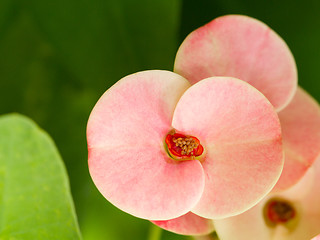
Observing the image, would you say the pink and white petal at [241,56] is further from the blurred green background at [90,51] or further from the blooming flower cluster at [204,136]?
the blurred green background at [90,51]

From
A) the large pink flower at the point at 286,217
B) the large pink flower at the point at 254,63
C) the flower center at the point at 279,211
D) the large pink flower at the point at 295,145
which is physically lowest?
the flower center at the point at 279,211

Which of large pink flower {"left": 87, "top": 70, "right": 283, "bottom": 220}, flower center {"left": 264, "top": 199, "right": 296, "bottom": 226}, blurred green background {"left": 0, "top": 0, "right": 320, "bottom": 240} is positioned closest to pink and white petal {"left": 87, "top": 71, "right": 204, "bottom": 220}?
large pink flower {"left": 87, "top": 70, "right": 283, "bottom": 220}

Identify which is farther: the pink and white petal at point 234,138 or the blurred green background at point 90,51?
the blurred green background at point 90,51

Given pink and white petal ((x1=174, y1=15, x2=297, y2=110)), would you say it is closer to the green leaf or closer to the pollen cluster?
the pollen cluster

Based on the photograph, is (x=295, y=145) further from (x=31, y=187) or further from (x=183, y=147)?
(x=31, y=187)

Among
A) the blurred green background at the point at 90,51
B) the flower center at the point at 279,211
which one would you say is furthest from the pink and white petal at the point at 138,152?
the blurred green background at the point at 90,51

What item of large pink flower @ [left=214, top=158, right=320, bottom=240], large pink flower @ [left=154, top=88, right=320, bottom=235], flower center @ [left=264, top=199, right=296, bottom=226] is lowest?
flower center @ [left=264, top=199, right=296, bottom=226]

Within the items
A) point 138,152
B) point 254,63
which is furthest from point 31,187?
point 254,63
